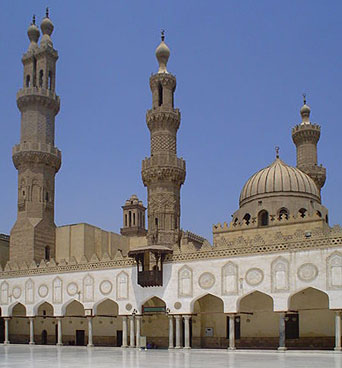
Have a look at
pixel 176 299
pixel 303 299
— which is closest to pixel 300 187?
pixel 303 299

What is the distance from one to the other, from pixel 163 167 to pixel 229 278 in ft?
35.2

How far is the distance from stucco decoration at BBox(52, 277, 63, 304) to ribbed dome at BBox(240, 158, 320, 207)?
1143 centimetres

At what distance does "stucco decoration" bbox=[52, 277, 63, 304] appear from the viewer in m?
30.4

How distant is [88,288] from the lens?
29359 millimetres

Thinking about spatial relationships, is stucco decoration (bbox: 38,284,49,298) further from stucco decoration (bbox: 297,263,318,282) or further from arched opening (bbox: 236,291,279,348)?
stucco decoration (bbox: 297,263,318,282)

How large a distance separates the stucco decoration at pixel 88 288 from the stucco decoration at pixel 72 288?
2.09ft

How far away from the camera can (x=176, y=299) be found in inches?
1032

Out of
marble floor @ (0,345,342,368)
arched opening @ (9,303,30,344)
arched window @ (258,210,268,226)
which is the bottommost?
arched opening @ (9,303,30,344)

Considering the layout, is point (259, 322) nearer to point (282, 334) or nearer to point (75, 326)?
point (282, 334)

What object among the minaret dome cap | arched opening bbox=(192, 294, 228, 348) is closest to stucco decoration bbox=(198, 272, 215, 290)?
arched opening bbox=(192, 294, 228, 348)

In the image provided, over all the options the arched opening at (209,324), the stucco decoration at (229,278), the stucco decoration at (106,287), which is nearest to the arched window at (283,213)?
the arched opening at (209,324)

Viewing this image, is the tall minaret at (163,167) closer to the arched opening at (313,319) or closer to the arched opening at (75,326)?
the arched opening at (75,326)

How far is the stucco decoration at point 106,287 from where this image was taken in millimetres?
28531

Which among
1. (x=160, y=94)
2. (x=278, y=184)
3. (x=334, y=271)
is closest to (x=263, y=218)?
(x=278, y=184)
